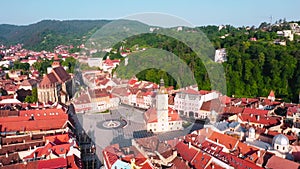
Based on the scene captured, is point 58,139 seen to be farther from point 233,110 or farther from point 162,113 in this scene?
point 233,110

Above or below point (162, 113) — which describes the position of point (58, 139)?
below

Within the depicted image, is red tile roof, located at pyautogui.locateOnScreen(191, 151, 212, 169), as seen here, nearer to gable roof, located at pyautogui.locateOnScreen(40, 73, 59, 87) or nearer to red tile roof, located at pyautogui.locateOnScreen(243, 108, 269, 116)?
red tile roof, located at pyautogui.locateOnScreen(243, 108, 269, 116)

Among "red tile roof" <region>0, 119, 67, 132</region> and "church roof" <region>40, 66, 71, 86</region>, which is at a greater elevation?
"church roof" <region>40, 66, 71, 86</region>

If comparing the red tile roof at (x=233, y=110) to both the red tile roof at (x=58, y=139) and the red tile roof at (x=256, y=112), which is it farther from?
the red tile roof at (x=58, y=139)

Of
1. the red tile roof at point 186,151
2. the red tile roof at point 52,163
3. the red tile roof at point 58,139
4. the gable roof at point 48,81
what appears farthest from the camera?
the gable roof at point 48,81

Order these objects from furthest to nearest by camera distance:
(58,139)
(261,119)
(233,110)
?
(233,110)
(261,119)
(58,139)

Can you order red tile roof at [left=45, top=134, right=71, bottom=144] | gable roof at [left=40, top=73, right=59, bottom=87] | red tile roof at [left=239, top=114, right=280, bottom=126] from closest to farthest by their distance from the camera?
red tile roof at [left=45, top=134, right=71, bottom=144]
red tile roof at [left=239, top=114, right=280, bottom=126]
gable roof at [left=40, top=73, right=59, bottom=87]

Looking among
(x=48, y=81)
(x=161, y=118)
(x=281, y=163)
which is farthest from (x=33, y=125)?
(x=281, y=163)

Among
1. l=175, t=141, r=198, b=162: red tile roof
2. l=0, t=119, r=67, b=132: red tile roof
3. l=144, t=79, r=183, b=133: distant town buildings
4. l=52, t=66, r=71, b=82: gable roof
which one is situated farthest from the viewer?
l=52, t=66, r=71, b=82: gable roof

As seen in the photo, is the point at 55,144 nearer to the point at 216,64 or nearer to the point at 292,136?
the point at 292,136

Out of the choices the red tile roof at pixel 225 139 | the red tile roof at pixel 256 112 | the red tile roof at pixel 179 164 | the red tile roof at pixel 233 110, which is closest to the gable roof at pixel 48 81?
the red tile roof at pixel 233 110

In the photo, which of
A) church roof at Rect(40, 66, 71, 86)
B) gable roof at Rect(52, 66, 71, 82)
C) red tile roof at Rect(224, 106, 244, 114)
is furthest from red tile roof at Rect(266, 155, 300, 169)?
gable roof at Rect(52, 66, 71, 82)

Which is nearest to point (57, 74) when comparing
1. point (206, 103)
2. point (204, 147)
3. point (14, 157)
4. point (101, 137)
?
point (101, 137)
